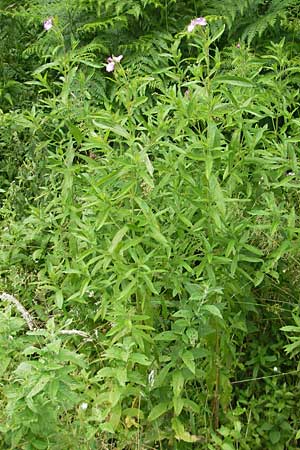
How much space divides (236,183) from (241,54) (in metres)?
0.69

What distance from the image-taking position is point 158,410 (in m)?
2.58

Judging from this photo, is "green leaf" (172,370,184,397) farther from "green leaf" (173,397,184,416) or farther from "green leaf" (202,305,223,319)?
"green leaf" (202,305,223,319)

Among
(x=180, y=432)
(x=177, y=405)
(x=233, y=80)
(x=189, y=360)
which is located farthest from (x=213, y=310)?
(x=233, y=80)

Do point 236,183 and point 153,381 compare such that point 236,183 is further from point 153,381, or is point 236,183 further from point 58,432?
point 58,432

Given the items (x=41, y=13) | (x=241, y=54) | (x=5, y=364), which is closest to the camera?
(x=5, y=364)

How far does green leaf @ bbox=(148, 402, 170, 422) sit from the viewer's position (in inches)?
101

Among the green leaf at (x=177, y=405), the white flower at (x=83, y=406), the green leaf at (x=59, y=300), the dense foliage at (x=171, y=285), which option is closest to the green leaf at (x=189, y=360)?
the dense foliage at (x=171, y=285)

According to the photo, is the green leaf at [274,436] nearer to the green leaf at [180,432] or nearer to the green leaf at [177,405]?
the green leaf at [180,432]

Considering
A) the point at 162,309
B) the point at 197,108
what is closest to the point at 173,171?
the point at 197,108

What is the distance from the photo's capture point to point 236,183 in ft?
8.82

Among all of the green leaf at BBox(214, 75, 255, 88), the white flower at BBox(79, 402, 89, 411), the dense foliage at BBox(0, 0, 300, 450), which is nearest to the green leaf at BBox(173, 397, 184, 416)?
the dense foliage at BBox(0, 0, 300, 450)

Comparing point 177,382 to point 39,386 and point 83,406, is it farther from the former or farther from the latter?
point 39,386

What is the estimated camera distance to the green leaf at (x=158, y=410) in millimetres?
2566

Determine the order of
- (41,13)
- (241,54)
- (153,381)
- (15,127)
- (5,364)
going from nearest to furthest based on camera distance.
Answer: (5,364), (153,381), (241,54), (15,127), (41,13)
